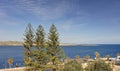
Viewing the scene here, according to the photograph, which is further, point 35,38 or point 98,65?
point 35,38

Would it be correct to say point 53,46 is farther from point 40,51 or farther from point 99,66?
point 99,66

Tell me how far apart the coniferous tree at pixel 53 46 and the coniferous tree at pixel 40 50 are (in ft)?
5.79

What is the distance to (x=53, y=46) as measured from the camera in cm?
4744

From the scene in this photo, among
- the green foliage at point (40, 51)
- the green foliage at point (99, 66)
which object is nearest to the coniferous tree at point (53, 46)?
the green foliage at point (40, 51)

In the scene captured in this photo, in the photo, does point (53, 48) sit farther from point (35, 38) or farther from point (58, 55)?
point (35, 38)

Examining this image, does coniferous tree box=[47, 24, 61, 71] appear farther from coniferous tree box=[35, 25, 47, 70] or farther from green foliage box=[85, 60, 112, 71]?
green foliage box=[85, 60, 112, 71]

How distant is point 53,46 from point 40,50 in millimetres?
3821

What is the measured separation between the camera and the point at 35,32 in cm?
4628

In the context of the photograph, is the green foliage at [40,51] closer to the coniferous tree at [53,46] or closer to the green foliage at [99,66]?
the coniferous tree at [53,46]

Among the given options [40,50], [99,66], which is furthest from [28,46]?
[99,66]

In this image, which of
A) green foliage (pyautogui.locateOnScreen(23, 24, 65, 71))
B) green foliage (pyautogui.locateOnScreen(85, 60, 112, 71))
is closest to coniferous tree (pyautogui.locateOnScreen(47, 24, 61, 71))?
green foliage (pyautogui.locateOnScreen(23, 24, 65, 71))

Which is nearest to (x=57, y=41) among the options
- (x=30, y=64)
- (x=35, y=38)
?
(x=35, y=38)

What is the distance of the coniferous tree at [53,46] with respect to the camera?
46938 millimetres

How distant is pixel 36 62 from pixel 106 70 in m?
19.4
